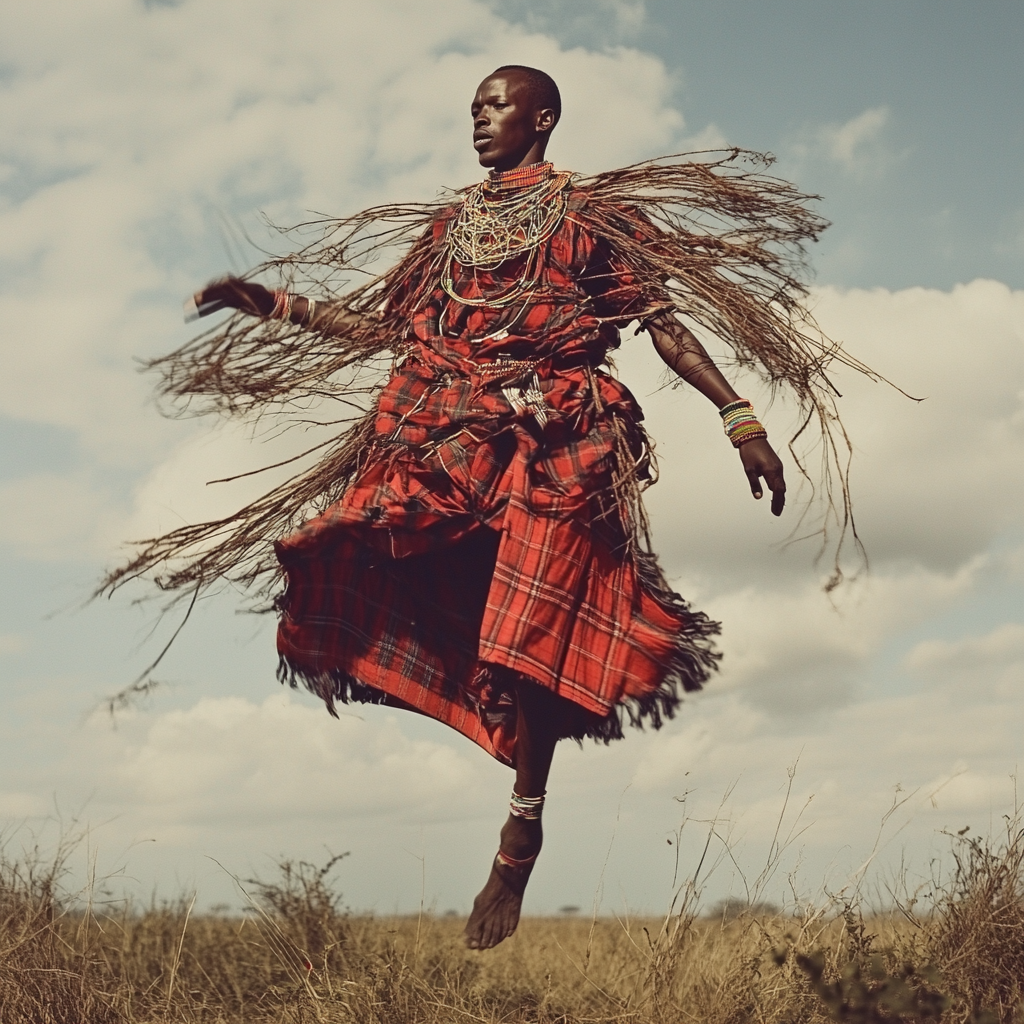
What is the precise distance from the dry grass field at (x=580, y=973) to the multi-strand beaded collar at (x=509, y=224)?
2.26m

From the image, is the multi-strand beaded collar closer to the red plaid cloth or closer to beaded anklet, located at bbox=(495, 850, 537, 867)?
the red plaid cloth

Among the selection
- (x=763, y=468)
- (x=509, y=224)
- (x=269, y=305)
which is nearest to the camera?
(x=763, y=468)

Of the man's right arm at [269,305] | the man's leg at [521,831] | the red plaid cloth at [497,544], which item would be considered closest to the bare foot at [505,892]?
the man's leg at [521,831]

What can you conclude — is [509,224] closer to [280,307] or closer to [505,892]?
[280,307]

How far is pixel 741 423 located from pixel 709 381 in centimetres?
21

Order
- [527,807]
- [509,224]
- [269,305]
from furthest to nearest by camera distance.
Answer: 1. [269,305]
2. [509,224]
3. [527,807]

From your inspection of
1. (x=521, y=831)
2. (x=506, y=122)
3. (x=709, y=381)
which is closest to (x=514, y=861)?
(x=521, y=831)

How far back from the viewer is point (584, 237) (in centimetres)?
465

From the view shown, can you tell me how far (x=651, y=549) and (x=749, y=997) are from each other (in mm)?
1520

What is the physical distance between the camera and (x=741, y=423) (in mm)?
4383

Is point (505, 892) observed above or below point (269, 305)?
below

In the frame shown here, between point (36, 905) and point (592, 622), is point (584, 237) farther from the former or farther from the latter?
point (36, 905)

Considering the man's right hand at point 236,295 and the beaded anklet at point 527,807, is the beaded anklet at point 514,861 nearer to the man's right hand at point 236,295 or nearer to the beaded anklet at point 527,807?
the beaded anklet at point 527,807

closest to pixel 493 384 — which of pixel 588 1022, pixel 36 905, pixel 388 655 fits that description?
pixel 388 655
